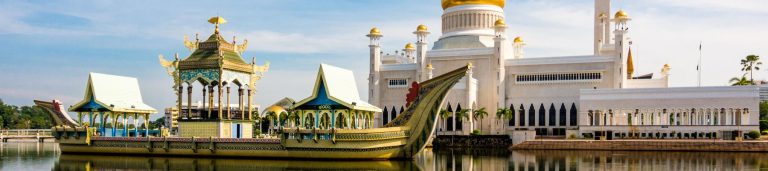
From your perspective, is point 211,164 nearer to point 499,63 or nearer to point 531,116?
point 499,63

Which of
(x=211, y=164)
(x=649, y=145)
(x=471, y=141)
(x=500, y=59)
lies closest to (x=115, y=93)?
(x=211, y=164)

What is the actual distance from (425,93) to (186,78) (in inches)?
401

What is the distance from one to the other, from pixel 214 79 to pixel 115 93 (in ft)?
19.8

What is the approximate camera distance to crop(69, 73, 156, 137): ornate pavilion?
1329 inches

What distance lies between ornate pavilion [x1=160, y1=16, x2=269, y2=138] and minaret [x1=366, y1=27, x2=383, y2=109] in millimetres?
23498

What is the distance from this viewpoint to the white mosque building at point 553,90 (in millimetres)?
45000

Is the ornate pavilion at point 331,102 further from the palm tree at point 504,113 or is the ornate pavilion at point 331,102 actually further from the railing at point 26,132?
the railing at point 26,132

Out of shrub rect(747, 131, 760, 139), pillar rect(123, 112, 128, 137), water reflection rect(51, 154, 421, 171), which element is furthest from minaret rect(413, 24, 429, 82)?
water reflection rect(51, 154, 421, 171)

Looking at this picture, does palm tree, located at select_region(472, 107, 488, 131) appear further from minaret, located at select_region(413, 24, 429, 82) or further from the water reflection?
the water reflection

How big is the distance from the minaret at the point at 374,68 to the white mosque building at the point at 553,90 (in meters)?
0.07

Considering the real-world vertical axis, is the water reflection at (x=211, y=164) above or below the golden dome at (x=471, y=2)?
below

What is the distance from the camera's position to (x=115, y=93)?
34594 millimetres

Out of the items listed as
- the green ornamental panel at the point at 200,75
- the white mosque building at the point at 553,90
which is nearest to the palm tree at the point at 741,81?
the white mosque building at the point at 553,90

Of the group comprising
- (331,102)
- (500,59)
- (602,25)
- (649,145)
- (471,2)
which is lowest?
(649,145)
